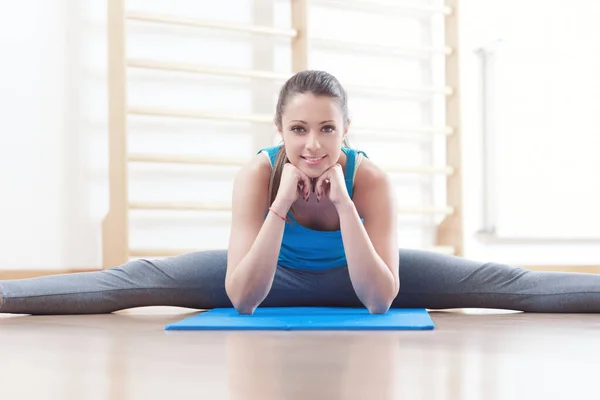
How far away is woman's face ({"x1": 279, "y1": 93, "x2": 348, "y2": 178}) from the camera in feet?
5.80

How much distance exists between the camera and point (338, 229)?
200 cm

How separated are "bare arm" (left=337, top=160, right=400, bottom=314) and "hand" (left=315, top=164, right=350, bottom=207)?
2 cm

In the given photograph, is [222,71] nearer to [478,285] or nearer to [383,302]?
[478,285]

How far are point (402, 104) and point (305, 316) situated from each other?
2.54m

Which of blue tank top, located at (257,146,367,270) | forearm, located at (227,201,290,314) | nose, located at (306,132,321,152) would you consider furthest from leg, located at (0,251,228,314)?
nose, located at (306,132,321,152)

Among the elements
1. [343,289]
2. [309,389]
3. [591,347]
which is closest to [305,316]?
[343,289]

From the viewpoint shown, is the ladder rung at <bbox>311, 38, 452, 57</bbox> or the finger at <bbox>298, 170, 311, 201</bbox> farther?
the ladder rung at <bbox>311, 38, 452, 57</bbox>

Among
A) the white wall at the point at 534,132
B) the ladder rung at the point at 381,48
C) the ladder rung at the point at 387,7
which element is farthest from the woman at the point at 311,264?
the white wall at the point at 534,132

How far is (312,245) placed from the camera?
6.62 feet

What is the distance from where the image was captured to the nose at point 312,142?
1.76 meters

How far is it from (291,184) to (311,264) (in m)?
0.35

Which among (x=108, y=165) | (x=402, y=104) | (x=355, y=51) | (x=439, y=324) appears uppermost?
(x=355, y=51)

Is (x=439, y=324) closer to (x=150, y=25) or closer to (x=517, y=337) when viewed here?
(x=517, y=337)

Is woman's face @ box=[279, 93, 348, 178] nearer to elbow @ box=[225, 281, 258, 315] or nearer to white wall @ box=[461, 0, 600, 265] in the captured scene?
elbow @ box=[225, 281, 258, 315]
